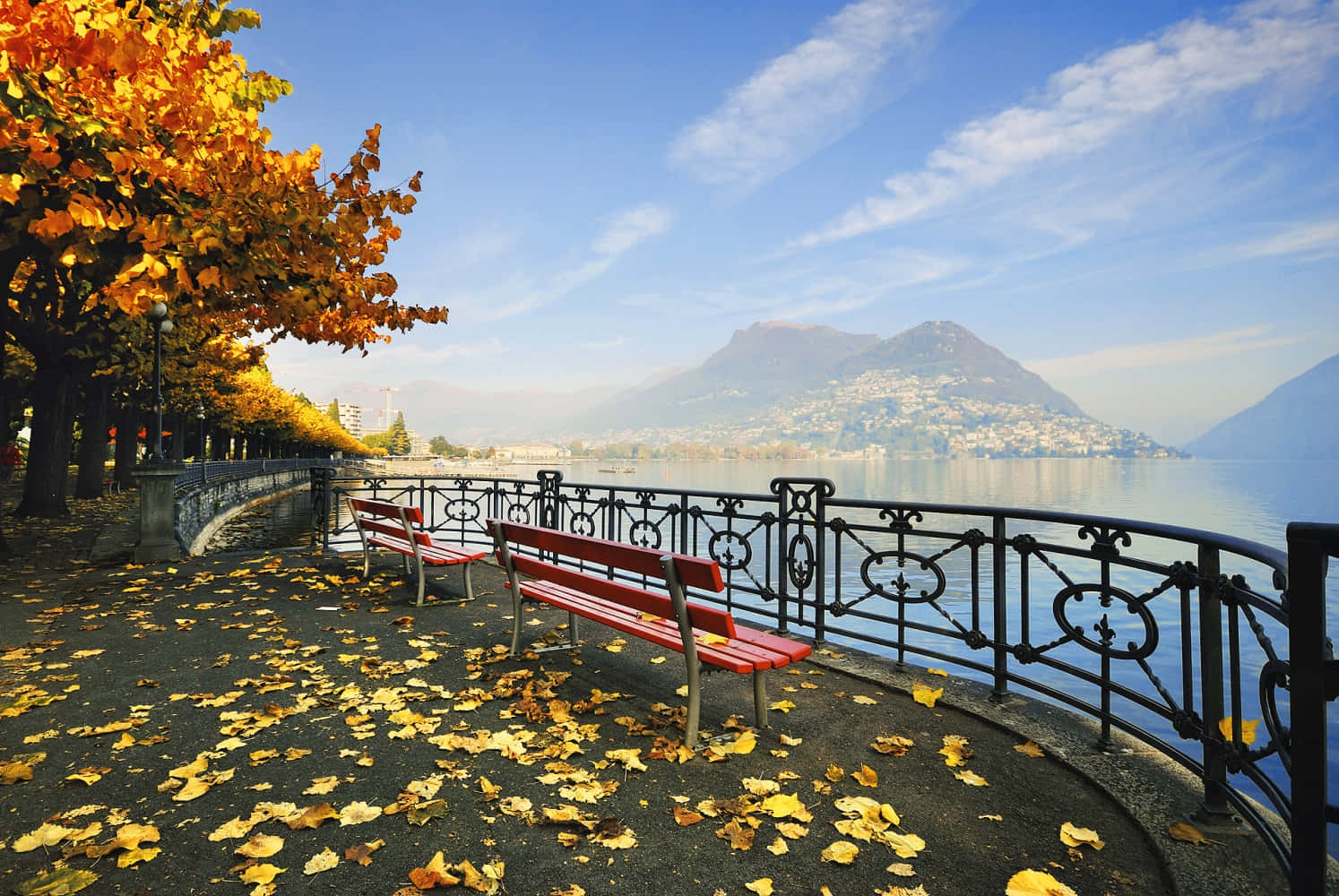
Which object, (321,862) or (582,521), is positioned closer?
(321,862)

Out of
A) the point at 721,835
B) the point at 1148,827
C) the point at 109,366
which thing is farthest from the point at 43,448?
the point at 1148,827

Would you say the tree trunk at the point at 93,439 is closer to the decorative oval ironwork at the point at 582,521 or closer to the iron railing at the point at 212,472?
the iron railing at the point at 212,472

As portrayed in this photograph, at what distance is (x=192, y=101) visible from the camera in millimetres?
6434

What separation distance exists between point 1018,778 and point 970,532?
1640 millimetres

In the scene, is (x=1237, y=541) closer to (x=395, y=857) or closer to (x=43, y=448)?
(x=395, y=857)

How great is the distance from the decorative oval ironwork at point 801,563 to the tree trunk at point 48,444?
17.6 metres

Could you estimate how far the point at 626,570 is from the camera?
14.1 feet

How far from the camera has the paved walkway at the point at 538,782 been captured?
107 inches

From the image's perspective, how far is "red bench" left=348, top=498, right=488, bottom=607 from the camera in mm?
7617

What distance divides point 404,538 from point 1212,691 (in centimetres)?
777

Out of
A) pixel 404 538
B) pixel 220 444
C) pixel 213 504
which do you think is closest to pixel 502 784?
pixel 404 538

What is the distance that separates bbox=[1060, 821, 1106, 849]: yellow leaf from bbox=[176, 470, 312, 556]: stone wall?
41.6 ft

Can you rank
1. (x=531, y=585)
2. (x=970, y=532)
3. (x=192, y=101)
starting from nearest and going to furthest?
(x=970, y=532)
(x=531, y=585)
(x=192, y=101)

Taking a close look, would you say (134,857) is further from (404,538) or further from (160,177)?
(160,177)
